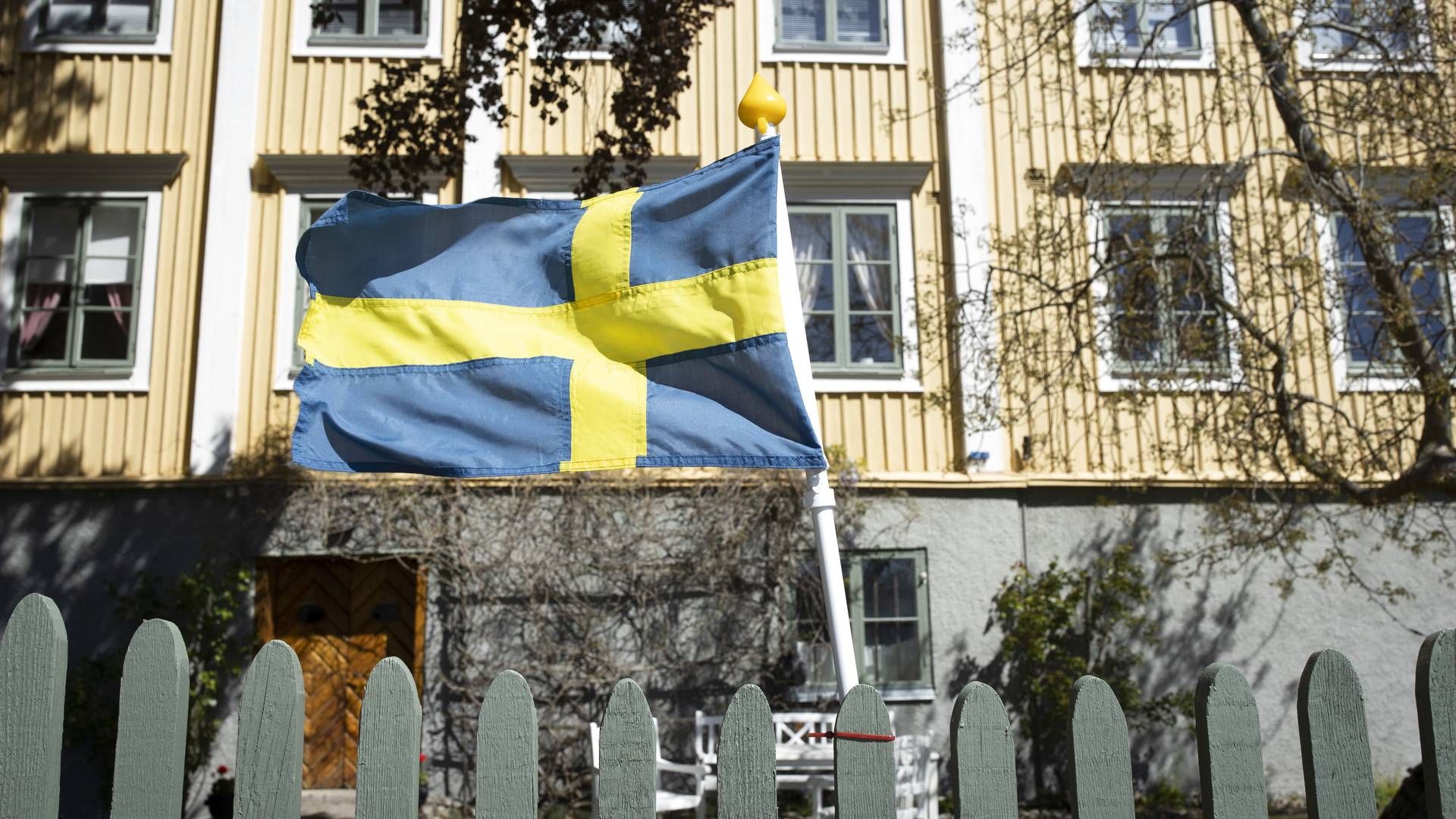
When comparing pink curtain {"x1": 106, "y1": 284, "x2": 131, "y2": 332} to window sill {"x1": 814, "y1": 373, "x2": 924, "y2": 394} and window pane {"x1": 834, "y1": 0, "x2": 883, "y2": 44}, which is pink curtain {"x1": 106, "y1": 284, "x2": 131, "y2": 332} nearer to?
window sill {"x1": 814, "y1": 373, "x2": 924, "y2": 394}

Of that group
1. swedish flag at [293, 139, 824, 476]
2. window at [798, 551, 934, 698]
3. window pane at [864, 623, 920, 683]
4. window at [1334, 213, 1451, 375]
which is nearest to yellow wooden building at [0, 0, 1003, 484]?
window at [798, 551, 934, 698]

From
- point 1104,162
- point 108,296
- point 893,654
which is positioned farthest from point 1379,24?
point 108,296

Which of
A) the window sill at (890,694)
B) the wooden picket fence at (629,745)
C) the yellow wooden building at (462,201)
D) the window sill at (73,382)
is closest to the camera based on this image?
the wooden picket fence at (629,745)

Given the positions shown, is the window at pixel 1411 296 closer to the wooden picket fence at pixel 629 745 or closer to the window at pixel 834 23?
the window at pixel 834 23

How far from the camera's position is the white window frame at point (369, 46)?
12.1 metres

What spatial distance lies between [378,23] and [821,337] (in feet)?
18.2

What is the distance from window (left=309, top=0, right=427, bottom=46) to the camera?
12188mm

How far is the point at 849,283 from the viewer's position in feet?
39.5

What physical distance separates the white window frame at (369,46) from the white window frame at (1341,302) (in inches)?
330

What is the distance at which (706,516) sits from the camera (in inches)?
445

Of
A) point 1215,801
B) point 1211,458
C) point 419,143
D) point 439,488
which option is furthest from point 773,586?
point 1215,801

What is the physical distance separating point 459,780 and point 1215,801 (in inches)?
360

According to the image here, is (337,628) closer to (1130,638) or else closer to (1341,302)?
(1130,638)

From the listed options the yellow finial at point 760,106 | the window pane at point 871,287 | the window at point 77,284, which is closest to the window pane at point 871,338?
the window pane at point 871,287
